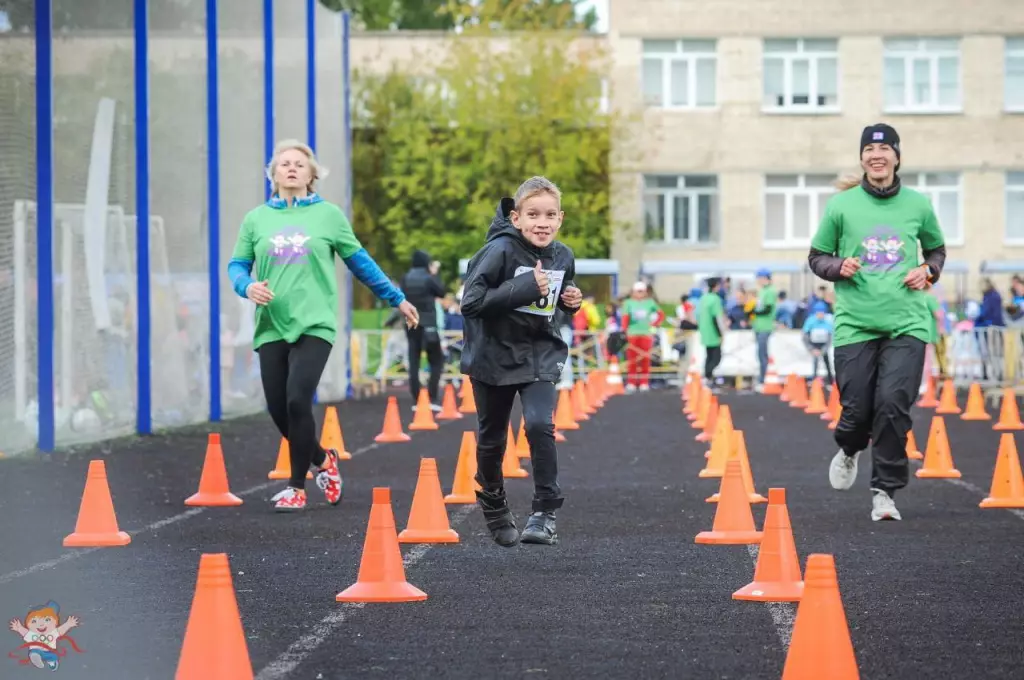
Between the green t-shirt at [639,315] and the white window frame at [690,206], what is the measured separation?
2103 centimetres

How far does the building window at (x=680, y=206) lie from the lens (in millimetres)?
53500

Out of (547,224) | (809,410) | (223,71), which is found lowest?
(809,410)

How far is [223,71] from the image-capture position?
73.3 ft

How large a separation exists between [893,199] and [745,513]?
2324 millimetres

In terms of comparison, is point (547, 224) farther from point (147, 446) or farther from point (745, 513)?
point (147, 446)

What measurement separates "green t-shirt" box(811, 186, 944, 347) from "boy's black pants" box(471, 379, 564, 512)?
236cm

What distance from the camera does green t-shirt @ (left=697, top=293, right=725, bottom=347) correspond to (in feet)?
104

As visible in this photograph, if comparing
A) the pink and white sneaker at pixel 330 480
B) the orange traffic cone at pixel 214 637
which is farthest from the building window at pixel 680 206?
the orange traffic cone at pixel 214 637

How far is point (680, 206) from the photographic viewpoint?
5359 centimetres

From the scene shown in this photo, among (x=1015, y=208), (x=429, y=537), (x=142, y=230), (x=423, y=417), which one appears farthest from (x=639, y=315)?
(x=1015, y=208)

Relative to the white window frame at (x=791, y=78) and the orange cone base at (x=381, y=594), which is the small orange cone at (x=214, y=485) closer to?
the orange cone base at (x=381, y=594)

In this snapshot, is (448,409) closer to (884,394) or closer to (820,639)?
(884,394)

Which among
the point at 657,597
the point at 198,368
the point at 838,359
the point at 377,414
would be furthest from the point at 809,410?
the point at 657,597

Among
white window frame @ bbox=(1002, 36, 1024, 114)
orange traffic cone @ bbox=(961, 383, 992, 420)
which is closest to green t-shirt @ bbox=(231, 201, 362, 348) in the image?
orange traffic cone @ bbox=(961, 383, 992, 420)
